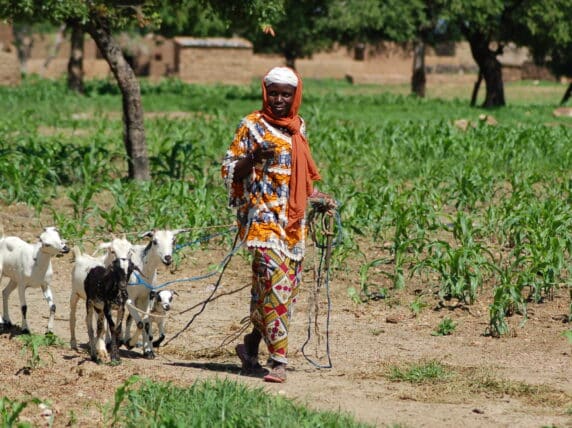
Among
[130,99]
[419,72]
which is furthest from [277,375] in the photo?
[419,72]

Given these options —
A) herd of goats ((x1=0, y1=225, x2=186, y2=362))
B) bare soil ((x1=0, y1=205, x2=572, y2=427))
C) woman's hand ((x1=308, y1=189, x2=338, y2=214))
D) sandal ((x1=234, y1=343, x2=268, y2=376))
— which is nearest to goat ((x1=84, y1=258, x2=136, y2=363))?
herd of goats ((x1=0, y1=225, x2=186, y2=362))

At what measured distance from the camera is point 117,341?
7.65 meters

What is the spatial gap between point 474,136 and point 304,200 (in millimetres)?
12308

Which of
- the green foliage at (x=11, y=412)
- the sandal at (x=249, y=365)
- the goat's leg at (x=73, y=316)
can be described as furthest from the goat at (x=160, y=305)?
the green foliage at (x=11, y=412)

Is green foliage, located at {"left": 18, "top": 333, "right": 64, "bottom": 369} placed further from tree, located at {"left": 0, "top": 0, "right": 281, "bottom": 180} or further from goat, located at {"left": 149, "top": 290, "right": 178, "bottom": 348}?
tree, located at {"left": 0, "top": 0, "right": 281, "bottom": 180}

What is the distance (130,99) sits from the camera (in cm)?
1452

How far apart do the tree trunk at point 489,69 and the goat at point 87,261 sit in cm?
2547

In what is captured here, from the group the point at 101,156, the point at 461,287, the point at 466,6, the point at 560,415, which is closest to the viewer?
the point at 560,415

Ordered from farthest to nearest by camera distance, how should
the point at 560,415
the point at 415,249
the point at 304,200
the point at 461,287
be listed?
the point at 415,249 < the point at 461,287 < the point at 304,200 < the point at 560,415

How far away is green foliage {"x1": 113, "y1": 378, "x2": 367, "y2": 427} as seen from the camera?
5.88m

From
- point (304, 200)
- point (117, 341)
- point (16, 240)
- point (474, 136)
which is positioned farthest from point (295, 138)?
point (474, 136)

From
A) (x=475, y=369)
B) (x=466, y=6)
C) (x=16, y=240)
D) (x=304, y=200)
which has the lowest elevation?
(x=475, y=369)

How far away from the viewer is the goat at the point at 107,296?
7543 mm

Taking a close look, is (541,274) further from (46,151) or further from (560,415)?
(46,151)
